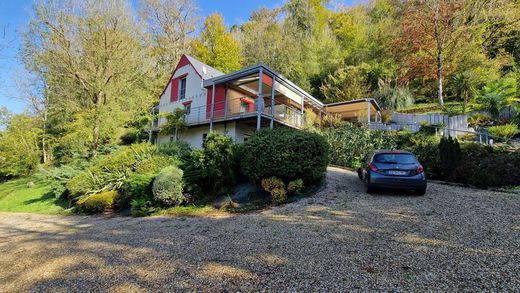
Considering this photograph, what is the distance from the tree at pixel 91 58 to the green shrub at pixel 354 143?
15.9 m

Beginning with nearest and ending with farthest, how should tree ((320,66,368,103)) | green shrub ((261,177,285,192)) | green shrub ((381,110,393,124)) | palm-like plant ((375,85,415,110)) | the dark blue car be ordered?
the dark blue car, green shrub ((261,177,285,192)), green shrub ((381,110,393,124)), palm-like plant ((375,85,415,110)), tree ((320,66,368,103))

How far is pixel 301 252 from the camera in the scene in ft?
13.6

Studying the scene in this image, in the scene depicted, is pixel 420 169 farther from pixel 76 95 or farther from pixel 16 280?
pixel 76 95

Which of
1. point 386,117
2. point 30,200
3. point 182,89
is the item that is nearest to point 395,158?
point 386,117

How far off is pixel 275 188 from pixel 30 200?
51.3ft

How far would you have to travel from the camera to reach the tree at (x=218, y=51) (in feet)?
106

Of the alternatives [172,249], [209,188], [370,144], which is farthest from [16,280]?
[370,144]

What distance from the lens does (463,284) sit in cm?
300

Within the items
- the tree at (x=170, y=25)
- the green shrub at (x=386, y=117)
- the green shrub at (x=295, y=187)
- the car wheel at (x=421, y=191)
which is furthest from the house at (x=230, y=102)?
the car wheel at (x=421, y=191)

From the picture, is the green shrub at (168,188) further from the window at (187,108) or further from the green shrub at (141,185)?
the window at (187,108)

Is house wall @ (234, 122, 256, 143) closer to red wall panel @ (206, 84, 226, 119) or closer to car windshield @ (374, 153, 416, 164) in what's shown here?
red wall panel @ (206, 84, 226, 119)

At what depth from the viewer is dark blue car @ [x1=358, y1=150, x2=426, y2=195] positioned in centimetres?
740

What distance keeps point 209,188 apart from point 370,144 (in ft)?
29.1

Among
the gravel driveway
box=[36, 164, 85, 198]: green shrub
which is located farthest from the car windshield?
box=[36, 164, 85, 198]: green shrub
